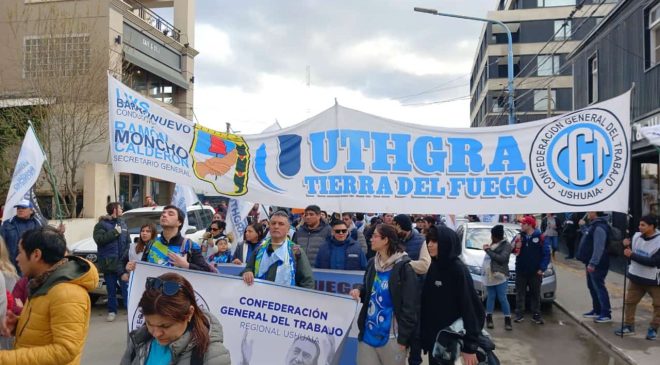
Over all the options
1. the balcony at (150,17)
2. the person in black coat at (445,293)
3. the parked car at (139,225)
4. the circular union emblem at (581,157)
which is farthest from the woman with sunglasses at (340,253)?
the balcony at (150,17)

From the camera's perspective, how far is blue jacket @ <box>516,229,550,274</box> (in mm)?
8875

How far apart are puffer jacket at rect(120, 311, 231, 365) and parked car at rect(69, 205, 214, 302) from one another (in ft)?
20.1

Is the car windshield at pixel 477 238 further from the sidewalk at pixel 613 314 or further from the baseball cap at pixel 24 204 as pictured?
the baseball cap at pixel 24 204

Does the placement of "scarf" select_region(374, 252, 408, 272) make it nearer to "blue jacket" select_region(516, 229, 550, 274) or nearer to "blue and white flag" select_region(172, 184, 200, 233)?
"blue jacket" select_region(516, 229, 550, 274)

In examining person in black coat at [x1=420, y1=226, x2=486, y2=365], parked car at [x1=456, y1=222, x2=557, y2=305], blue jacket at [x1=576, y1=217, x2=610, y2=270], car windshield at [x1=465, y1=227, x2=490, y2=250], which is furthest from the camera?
car windshield at [x1=465, y1=227, x2=490, y2=250]

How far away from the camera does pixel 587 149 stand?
5.37 meters

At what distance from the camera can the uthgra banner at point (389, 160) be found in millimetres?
5340

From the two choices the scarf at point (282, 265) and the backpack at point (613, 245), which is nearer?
the scarf at point (282, 265)

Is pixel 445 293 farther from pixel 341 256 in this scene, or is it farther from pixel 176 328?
pixel 176 328

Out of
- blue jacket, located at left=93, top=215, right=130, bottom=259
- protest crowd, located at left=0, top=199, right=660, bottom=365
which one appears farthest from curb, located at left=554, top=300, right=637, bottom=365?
blue jacket, located at left=93, top=215, right=130, bottom=259

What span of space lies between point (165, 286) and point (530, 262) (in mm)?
7718

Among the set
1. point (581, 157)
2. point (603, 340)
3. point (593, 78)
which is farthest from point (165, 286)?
point (593, 78)

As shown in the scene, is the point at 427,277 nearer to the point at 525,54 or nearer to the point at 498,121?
the point at 498,121

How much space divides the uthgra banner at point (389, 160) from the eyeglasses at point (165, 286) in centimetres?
330
